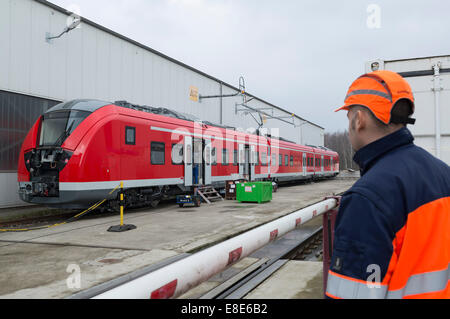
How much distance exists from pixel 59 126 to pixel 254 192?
25.8 feet

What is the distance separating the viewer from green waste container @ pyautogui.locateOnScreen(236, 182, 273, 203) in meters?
14.6

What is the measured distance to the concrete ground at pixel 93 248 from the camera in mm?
4777

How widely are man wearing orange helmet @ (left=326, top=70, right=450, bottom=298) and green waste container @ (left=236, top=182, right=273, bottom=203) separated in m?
13.2

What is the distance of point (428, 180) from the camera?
1.35m

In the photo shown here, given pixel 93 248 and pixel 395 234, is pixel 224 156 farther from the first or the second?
pixel 395 234

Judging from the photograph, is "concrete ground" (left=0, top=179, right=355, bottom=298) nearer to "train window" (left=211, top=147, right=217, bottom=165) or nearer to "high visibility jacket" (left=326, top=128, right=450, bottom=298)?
"high visibility jacket" (left=326, top=128, right=450, bottom=298)

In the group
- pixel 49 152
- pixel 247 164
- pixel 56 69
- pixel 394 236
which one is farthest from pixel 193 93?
pixel 394 236

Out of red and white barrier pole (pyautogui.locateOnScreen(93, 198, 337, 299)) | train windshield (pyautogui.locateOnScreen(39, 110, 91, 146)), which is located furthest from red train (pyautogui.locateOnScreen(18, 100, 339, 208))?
red and white barrier pole (pyautogui.locateOnScreen(93, 198, 337, 299))

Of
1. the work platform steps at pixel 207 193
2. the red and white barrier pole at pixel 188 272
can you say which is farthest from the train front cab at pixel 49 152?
the red and white barrier pole at pixel 188 272

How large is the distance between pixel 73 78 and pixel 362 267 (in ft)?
52.4

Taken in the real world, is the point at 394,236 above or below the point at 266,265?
above

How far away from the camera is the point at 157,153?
12766mm

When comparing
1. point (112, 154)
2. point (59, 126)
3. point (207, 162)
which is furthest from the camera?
point (207, 162)

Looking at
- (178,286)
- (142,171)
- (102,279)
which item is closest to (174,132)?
(142,171)
